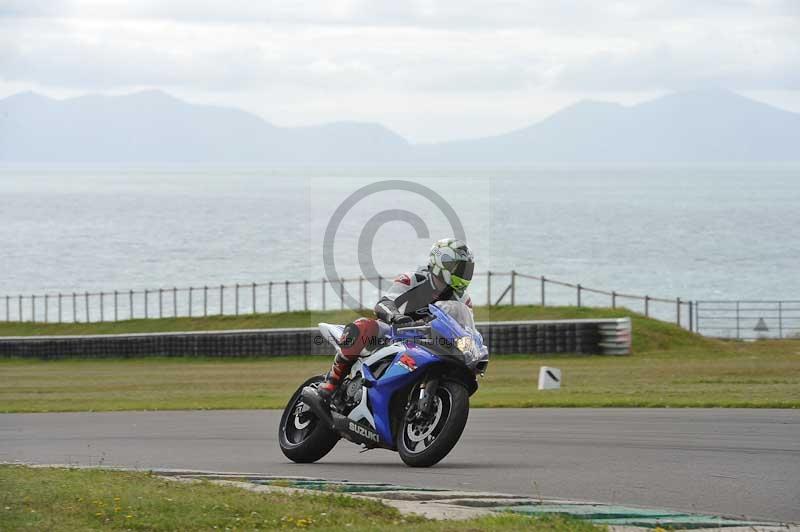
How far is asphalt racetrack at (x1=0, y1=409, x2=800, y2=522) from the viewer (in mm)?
9812

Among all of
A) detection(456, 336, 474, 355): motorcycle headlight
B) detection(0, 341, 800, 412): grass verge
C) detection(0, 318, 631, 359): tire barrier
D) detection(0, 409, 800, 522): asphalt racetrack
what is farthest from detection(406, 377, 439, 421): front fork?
detection(0, 318, 631, 359): tire barrier

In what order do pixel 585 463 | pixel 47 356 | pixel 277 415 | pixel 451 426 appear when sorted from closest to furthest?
1. pixel 451 426
2. pixel 585 463
3. pixel 277 415
4. pixel 47 356

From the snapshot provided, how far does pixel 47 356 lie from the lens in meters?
44.2

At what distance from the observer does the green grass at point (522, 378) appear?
66.2 ft

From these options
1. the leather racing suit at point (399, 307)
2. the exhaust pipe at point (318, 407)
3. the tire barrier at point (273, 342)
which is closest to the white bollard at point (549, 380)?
the tire barrier at point (273, 342)

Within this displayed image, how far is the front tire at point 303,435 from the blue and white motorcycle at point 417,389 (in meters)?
0.45

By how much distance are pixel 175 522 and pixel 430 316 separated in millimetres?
3421

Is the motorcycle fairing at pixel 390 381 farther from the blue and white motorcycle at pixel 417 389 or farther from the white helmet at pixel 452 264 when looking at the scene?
the white helmet at pixel 452 264

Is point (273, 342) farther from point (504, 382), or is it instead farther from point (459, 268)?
point (459, 268)

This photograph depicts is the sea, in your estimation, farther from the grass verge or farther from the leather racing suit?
the leather racing suit

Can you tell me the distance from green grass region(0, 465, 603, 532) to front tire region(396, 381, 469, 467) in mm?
1769

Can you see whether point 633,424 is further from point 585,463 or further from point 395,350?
point 395,350

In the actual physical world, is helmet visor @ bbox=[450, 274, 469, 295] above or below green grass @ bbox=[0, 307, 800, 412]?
above

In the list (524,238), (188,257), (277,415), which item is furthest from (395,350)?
(524,238)
